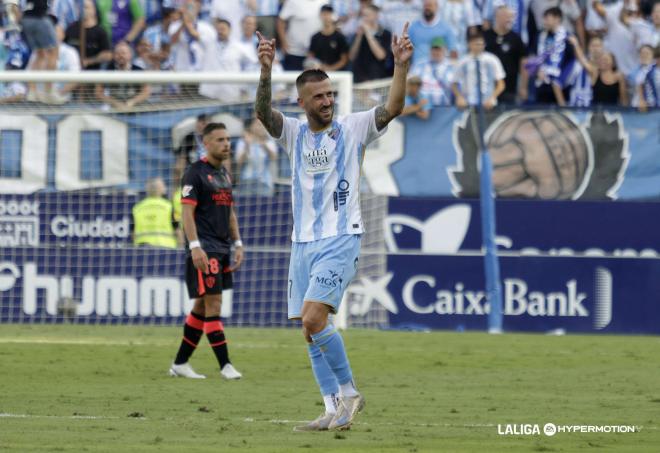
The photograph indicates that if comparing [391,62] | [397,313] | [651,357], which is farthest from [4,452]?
[391,62]

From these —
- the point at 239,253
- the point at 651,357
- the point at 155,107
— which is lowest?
the point at 651,357

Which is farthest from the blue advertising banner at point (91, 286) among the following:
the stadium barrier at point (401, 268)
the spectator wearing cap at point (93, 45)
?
the spectator wearing cap at point (93, 45)

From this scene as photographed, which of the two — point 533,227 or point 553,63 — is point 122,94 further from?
point 553,63

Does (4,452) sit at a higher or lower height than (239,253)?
lower

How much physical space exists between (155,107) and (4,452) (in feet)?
42.0

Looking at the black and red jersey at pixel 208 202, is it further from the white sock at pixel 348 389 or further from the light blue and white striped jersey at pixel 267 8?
the light blue and white striped jersey at pixel 267 8

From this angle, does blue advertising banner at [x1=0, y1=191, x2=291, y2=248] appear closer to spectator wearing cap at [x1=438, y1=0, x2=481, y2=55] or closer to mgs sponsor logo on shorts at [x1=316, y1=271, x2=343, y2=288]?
spectator wearing cap at [x1=438, y1=0, x2=481, y2=55]

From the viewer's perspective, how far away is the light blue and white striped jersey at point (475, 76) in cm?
2109

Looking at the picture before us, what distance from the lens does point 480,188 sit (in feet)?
65.4

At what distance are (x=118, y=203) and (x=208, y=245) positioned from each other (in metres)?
7.09

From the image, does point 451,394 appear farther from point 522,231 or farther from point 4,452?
point 522,231

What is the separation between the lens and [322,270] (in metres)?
9.02

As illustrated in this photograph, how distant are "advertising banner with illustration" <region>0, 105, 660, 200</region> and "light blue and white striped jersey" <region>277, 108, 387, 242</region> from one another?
10.7m

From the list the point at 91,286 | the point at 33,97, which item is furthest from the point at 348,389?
the point at 33,97
